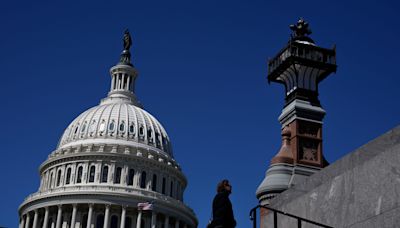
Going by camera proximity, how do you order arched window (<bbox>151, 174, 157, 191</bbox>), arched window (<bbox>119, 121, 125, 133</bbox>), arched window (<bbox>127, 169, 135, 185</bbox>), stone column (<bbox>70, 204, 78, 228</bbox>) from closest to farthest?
stone column (<bbox>70, 204, 78, 228</bbox>) → arched window (<bbox>127, 169, 135, 185</bbox>) → arched window (<bbox>151, 174, 157, 191</bbox>) → arched window (<bbox>119, 121, 125, 133</bbox>)

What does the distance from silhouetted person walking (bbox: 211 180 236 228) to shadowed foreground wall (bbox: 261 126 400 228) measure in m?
2.10

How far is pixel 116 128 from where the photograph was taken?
10906cm

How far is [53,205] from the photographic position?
10106 cm

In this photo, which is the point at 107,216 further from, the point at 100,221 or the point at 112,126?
the point at 112,126

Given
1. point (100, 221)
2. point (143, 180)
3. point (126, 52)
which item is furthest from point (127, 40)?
point (100, 221)

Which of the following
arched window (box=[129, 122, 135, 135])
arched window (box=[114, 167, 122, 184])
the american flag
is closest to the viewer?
the american flag

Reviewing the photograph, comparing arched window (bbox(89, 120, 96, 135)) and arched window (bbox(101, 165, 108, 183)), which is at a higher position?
arched window (bbox(89, 120, 96, 135))

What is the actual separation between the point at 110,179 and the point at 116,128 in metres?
10.4

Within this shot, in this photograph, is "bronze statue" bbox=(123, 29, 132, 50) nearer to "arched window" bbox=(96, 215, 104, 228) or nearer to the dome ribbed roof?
the dome ribbed roof

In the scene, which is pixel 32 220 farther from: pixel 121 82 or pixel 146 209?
pixel 121 82

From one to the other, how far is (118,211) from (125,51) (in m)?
41.4

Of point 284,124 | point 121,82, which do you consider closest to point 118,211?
point 121,82

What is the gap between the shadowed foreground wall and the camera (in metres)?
11.0

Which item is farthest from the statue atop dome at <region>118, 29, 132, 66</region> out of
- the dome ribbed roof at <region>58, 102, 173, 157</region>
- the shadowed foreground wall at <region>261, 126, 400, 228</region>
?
the shadowed foreground wall at <region>261, 126, 400, 228</region>
